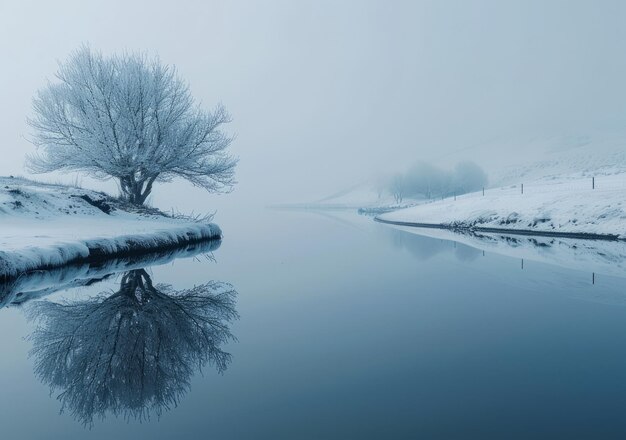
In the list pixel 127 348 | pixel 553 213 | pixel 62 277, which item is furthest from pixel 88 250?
pixel 553 213

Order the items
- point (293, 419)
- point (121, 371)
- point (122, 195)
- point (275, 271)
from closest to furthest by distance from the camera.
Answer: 1. point (293, 419)
2. point (121, 371)
3. point (275, 271)
4. point (122, 195)

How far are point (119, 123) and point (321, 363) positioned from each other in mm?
26439

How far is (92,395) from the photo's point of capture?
5.04 m

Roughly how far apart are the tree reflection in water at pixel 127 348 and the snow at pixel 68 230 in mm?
4881

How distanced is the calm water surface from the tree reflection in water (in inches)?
1.3

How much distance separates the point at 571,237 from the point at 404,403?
27665 millimetres

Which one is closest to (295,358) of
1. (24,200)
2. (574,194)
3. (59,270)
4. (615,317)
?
(615,317)

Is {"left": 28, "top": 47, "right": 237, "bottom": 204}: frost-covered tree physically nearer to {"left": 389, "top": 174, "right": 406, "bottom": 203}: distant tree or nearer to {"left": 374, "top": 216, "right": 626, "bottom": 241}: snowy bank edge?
{"left": 374, "top": 216, "right": 626, "bottom": 241}: snowy bank edge

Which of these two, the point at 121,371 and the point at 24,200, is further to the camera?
the point at 24,200

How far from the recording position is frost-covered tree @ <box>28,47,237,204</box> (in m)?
27.4

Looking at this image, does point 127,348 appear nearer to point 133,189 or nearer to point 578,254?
point 578,254

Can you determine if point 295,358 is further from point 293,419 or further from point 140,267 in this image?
point 140,267

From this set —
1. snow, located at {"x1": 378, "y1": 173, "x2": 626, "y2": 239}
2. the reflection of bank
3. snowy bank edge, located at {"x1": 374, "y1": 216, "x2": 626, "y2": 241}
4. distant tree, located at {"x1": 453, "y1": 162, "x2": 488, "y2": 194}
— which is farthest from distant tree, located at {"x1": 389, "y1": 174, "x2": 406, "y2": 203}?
the reflection of bank

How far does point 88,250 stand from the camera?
15.9 m
